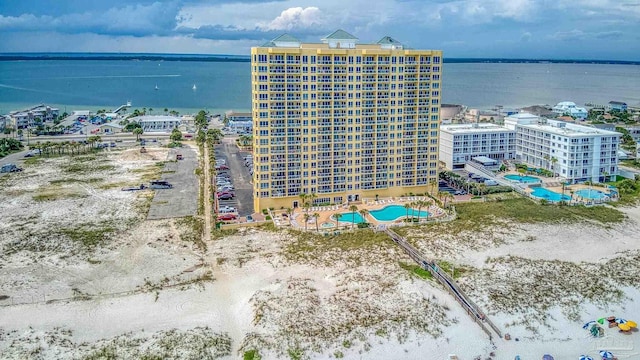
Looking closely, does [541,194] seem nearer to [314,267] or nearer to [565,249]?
[565,249]

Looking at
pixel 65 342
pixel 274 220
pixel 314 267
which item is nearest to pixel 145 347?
pixel 65 342

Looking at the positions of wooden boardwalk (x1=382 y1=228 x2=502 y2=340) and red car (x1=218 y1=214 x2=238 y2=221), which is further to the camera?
red car (x1=218 y1=214 x2=238 y2=221)

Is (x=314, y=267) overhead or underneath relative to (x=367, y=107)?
underneath

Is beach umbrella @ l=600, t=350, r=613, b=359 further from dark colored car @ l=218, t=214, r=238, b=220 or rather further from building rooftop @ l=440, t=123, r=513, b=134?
building rooftop @ l=440, t=123, r=513, b=134

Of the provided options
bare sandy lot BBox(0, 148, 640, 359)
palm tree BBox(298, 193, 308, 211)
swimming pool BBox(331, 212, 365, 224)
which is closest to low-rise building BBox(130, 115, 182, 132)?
bare sandy lot BBox(0, 148, 640, 359)

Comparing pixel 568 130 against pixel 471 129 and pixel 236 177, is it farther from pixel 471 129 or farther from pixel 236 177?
pixel 236 177

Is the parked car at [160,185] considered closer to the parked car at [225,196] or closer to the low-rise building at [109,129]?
the parked car at [225,196]
